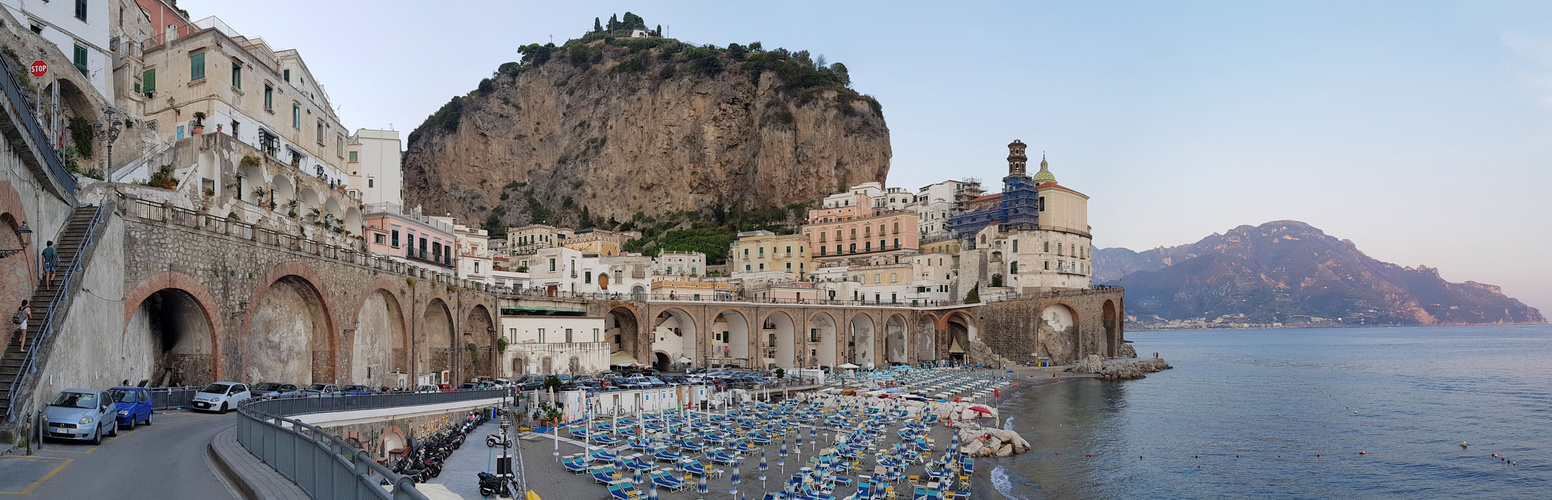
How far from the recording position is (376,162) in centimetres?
5572

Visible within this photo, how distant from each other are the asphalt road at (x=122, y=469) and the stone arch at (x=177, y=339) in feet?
27.9

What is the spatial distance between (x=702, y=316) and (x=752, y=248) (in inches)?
1113

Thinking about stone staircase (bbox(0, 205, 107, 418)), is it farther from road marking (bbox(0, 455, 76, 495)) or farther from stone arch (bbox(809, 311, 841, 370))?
stone arch (bbox(809, 311, 841, 370))

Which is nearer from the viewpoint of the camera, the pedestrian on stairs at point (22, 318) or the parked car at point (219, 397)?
the pedestrian on stairs at point (22, 318)

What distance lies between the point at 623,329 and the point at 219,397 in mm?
40007

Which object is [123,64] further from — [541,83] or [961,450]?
[541,83]

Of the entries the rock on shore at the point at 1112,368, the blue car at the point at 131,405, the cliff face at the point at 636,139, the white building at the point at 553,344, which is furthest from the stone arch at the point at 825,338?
the blue car at the point at 131,405

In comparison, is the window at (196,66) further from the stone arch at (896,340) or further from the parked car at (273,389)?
the stone arch at (896,340)

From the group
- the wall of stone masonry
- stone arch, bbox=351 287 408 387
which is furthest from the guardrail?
the wall of stone masonry

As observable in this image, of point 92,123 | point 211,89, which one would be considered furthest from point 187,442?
point 211,89

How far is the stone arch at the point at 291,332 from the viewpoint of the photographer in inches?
1061

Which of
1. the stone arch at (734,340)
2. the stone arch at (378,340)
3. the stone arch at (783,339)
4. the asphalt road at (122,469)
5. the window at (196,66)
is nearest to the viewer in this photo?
the asphalt road at (122,469)

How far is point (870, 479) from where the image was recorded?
27844 mm

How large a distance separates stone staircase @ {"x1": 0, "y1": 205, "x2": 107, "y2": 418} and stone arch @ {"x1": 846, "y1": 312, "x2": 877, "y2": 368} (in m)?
60.2
